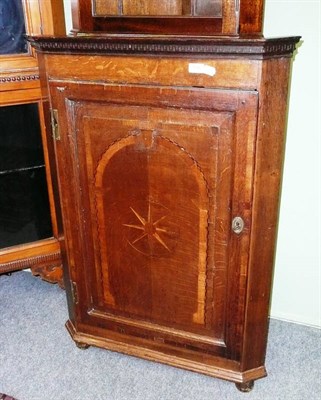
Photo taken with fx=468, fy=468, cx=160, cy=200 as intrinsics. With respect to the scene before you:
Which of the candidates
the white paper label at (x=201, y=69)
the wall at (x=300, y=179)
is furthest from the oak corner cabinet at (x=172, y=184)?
the wall at (x=300, y=179)

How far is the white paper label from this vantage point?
1.20m

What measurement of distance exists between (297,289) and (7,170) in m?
1.23

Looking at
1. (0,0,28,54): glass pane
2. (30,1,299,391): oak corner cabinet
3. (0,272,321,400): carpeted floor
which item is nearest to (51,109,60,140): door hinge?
(30,1,299,391): oak corner cabinet

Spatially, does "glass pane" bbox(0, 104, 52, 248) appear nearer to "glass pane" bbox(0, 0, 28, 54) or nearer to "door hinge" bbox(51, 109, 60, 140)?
"glass pane" bbox(0, 0, 28, 54)

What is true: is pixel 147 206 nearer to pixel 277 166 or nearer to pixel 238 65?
pixel 277 166

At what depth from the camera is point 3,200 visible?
5.96 ft

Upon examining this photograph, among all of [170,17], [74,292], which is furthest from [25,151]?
[170,17]

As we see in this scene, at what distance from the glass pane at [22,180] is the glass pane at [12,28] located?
0.67ft

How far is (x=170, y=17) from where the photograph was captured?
129 centimetres

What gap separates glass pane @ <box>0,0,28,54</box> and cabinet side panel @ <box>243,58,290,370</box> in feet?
3.03

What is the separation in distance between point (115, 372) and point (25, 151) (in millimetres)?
893

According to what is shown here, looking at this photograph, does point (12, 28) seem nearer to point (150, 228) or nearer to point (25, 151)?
point (25, 151)

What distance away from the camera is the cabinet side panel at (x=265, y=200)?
3.95 feet

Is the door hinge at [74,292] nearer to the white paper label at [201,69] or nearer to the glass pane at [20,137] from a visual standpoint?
the glass pane at [20,137]
